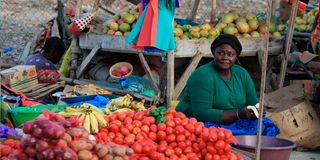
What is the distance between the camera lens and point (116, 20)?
327 inches

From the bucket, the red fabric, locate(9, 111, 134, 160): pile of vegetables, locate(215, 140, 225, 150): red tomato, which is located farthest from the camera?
the bucket

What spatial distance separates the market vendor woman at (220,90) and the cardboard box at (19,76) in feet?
8.88

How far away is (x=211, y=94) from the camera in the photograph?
516 cm

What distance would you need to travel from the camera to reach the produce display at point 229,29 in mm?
7812

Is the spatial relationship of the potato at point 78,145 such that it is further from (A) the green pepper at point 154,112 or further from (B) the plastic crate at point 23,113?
(B) the plastic crate at point 23,113

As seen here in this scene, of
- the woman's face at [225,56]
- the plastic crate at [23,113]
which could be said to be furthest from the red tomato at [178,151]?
the plastic crate at [23,113]

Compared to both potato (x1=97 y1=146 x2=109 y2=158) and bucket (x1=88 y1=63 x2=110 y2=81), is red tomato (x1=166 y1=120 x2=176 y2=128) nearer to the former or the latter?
potato (x1=97 y1=146 x2=109 y2=158)

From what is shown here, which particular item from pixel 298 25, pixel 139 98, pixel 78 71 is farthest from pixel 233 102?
pixel 298 25

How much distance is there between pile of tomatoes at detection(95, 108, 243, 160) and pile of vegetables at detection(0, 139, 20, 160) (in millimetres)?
570

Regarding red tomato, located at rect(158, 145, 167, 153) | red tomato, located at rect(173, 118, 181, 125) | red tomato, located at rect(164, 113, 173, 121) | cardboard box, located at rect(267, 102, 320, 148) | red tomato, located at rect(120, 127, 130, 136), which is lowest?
cardboard box, located at rect(267, 102, 320, 148)

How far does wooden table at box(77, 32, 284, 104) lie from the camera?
7395 millimetres

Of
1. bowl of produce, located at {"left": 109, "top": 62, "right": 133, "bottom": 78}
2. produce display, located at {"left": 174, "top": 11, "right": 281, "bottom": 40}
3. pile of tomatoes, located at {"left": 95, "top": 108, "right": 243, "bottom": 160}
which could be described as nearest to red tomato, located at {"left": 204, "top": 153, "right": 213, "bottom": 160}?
pile of tomatoes, located at {"left": 95, "top": 108, "right": 243, "bottom": 160}

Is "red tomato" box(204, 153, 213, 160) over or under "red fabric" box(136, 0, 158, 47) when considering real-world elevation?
under

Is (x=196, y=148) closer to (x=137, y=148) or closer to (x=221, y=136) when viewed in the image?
(x=221, y=136)
